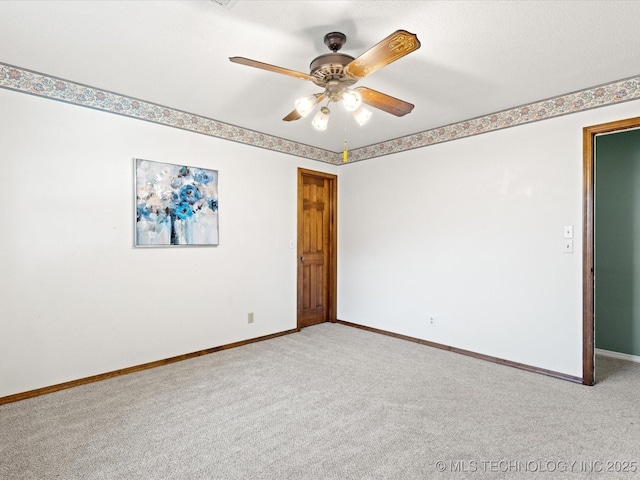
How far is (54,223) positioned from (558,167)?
4.27 meters

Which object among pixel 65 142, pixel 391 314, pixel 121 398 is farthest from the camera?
pixel 391 314

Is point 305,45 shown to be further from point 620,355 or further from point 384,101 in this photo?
point 620,355

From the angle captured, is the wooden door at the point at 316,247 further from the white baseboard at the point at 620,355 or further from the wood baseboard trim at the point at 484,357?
the white baseboard at the point at 620,355

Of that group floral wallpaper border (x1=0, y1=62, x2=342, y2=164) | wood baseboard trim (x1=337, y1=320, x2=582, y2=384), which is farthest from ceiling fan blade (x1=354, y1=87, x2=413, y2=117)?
wood baseboard trim (x1=337, y1=320, x2=582, y2=384)

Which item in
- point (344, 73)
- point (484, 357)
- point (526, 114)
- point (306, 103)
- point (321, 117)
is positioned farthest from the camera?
point (484, 357)

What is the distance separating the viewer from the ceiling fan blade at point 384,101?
85.6 inches

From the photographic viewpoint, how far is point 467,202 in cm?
363

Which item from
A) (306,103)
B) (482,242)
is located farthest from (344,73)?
(482,242)

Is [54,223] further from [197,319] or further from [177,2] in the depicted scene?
[177,2]

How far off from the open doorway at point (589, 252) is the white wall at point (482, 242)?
5cm

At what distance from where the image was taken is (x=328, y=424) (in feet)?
7.34

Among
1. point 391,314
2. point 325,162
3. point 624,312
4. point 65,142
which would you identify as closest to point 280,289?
point 391,314

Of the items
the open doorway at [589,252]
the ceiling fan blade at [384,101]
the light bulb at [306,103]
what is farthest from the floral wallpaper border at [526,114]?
the light bulb at [306,103]

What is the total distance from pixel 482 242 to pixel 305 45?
8.36 feet
